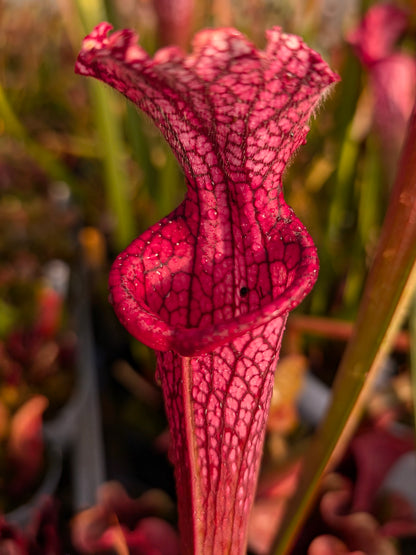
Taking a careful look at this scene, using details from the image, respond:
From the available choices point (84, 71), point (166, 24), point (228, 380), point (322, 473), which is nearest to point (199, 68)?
point (84, 71)

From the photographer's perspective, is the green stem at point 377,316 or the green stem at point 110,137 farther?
the green stem at point 110,137

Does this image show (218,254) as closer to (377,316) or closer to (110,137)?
(377,316)

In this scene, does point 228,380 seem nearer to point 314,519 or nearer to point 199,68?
point 199,68

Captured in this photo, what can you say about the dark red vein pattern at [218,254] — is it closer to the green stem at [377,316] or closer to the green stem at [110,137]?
the green stem at [377,316]

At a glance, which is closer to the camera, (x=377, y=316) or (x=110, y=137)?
(x=377, y=316)

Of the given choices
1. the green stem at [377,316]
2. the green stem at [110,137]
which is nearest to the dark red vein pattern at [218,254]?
the green stem at [377,316]

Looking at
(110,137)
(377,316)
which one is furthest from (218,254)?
(110,137)
